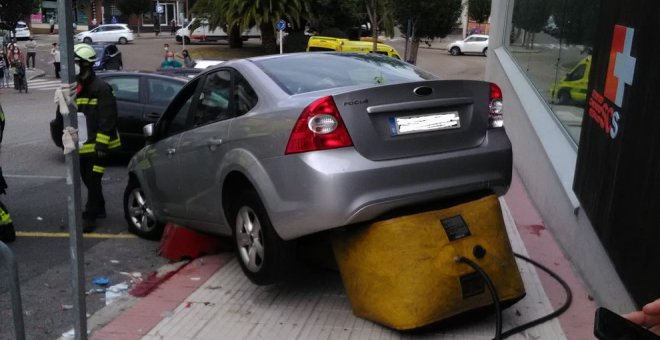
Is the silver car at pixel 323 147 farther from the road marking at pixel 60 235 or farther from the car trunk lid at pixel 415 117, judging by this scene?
the road marking at pixel 60 235

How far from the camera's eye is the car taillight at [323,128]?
165 inches

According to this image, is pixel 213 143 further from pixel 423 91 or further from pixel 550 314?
pixel 550 314

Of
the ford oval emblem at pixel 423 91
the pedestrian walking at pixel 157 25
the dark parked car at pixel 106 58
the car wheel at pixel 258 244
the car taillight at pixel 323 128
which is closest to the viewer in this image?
the car taillight at pixel 323 128

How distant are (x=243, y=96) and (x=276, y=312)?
1561 millimetres

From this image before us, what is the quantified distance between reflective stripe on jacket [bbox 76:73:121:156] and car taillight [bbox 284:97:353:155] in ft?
12.4

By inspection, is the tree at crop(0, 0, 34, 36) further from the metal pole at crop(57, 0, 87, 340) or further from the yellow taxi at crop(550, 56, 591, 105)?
the metal pole at crop(57, 0, 87, 340)

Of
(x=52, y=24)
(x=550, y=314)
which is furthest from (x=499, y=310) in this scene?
(x=52, y=24)

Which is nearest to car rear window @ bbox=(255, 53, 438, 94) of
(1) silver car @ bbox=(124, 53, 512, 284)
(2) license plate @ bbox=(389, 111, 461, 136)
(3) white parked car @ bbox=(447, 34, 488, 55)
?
(1) silver car @ bbox=(124, 53, 512, 284)

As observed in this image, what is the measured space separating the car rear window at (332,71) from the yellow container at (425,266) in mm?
1095

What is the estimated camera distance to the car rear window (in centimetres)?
483

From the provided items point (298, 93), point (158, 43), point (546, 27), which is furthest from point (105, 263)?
point (158, 43)

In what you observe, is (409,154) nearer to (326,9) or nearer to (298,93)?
(298,93)

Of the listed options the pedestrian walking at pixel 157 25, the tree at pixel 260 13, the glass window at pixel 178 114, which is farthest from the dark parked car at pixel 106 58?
the pedestrian walking at pixel 157 25

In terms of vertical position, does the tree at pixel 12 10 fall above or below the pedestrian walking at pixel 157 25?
above
